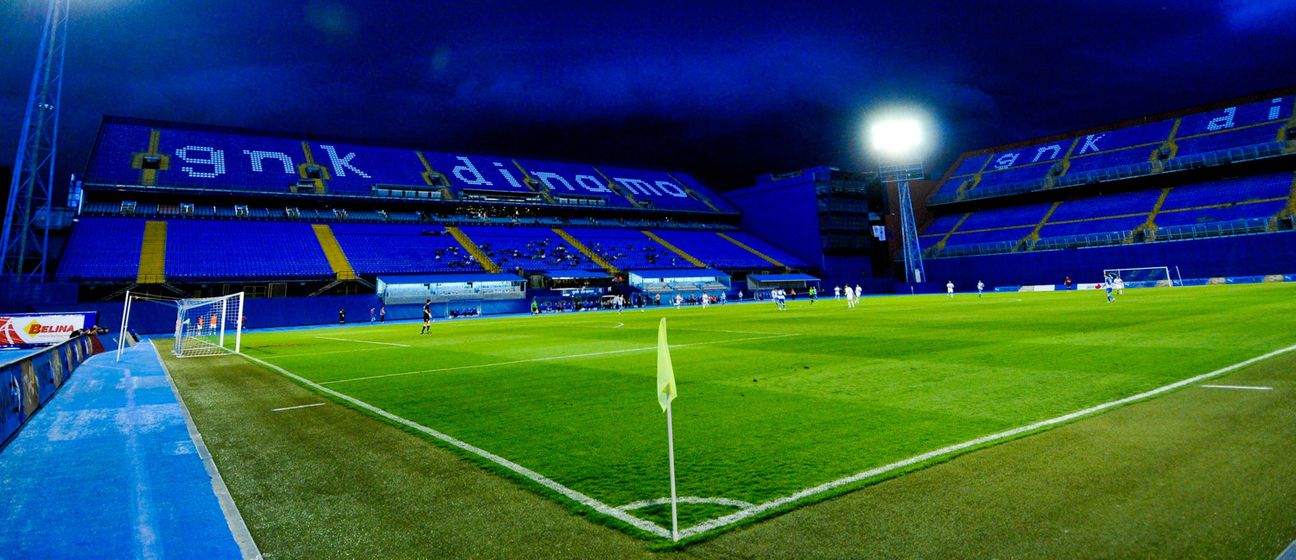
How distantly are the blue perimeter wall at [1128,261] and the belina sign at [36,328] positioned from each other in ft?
249

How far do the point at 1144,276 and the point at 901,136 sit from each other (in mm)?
27509

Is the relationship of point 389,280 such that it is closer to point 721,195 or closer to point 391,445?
point 391,445

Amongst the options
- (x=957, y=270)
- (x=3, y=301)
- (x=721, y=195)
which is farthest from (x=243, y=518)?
(x=721, y=195)

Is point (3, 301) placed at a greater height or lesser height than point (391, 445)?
greater

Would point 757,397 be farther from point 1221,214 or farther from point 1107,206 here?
point 1107,206

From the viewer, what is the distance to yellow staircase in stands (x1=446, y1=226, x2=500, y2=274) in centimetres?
5574

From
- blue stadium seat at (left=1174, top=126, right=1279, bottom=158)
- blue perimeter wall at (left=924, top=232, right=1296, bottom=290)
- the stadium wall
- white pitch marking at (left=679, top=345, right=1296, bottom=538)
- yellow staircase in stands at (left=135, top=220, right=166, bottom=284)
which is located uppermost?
blue stadium seat at (left=1174, top=126, right=1279, bottom=158)

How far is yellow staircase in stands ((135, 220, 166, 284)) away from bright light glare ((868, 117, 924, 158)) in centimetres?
7079

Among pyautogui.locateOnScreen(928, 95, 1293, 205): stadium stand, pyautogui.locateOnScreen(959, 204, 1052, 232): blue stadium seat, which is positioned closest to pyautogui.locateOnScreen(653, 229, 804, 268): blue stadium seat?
pyautogui.locateOnScreen(959, 204, 1052, 232): blue stadium seat

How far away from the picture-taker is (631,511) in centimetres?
412

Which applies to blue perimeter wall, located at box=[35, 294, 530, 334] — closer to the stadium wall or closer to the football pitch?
the stadium wall

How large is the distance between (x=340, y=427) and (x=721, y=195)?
88710 millimetres

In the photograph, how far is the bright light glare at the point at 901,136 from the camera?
217ft

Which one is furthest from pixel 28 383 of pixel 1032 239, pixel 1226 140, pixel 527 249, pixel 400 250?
pixel 1226 140
